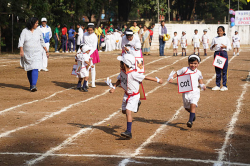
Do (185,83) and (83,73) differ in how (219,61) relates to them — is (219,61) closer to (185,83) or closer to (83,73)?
(83,73)

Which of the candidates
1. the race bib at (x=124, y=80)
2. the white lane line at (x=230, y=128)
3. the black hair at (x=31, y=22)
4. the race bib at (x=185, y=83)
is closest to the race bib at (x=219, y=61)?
the white lane line at (x=230, y=128)

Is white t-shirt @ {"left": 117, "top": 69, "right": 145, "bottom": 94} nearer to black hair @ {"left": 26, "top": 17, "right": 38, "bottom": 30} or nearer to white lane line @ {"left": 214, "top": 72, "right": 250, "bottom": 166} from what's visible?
white lane line @ {"left": 214, "top": 72, "right": 250, "bottom": 166}

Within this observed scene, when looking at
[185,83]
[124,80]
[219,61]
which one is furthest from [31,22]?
[185,83]

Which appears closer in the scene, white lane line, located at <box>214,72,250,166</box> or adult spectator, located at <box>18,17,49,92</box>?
white lane line, located at <box>214,72,250,166</box>

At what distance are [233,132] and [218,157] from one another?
1875mm

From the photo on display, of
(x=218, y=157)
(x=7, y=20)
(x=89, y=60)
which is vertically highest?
(x=7, y=20)

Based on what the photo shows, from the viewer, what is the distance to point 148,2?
149ft

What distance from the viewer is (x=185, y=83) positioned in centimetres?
929

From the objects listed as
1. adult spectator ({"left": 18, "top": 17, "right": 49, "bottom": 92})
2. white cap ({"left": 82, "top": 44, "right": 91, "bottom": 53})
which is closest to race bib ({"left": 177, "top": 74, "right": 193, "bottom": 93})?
white cap ({"left": 82, "top": 44, "right": 91, "bottom": 53})

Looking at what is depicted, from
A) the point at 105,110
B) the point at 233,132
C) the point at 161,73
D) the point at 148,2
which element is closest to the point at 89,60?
the point at 105,110

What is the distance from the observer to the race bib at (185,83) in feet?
30.3

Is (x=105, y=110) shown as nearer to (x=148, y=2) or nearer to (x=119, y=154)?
(x=119, y=154)

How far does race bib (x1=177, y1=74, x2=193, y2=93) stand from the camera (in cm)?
924

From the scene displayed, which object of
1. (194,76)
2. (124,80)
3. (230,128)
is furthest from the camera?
(194,76)
